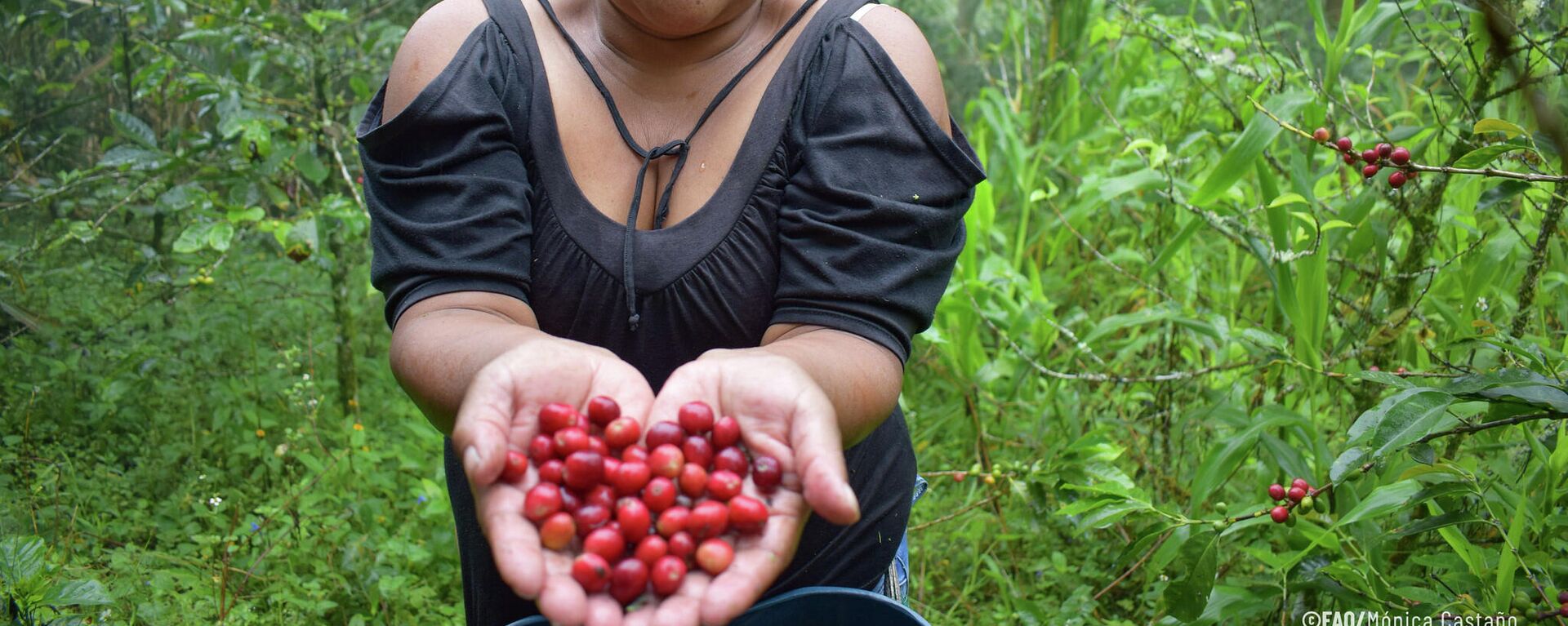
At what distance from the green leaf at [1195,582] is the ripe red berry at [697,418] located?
31.4 inches

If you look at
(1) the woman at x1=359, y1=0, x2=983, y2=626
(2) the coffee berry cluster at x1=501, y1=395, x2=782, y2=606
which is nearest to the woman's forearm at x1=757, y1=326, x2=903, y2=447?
(1) the woman at x1=359, y1=0, x2=983, y2=626

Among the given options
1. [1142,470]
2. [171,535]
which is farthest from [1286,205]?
[171,535]

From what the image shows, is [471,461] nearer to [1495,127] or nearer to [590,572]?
[590,572]

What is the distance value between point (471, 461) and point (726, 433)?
0.82ft

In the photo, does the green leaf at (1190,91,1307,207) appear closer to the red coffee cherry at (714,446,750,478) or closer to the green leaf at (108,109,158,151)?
the red coffee cherry at (714,446,750,478)

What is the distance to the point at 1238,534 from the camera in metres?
2.09

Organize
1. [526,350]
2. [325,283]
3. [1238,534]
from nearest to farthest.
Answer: [526,350] → [1238,534] → [325,283]

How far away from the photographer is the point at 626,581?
1014 millimetres

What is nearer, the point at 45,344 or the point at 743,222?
the point at 743,222

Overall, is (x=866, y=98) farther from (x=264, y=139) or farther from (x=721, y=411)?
(x=264, y=139)

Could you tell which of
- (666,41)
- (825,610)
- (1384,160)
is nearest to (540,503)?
(825,610)

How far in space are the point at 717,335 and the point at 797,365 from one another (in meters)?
0.23

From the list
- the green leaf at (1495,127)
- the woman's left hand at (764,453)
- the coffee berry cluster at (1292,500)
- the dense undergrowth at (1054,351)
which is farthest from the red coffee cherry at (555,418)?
the green leaf at (1495,127)

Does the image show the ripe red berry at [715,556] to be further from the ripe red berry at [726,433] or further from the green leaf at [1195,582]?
the green leaf at [1195,582]
